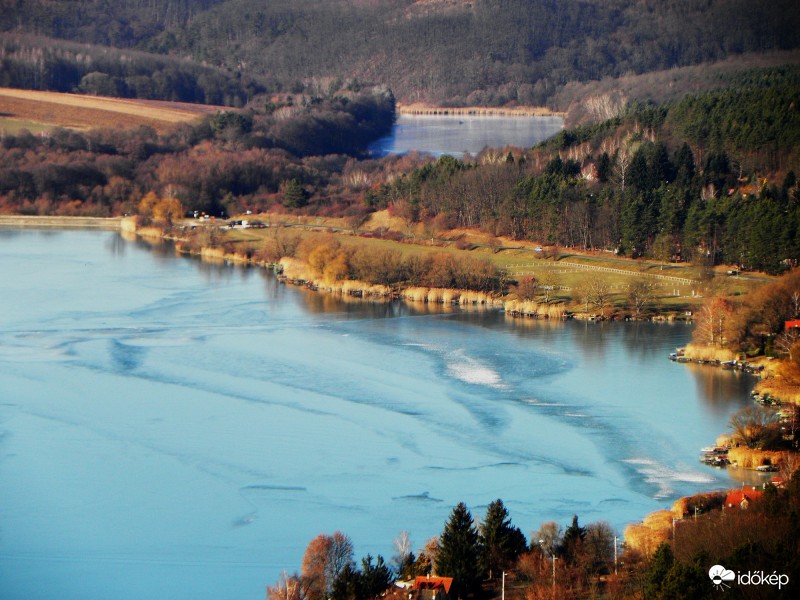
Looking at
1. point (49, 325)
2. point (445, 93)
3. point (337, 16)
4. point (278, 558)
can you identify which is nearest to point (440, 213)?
point (49, 325)

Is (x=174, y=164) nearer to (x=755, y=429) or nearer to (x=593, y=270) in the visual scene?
(x=593, y=270)

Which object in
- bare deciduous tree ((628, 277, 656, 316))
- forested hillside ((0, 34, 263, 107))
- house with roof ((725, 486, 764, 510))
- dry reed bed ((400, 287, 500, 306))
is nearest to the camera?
house with roof ((725, 486, 764, 510))

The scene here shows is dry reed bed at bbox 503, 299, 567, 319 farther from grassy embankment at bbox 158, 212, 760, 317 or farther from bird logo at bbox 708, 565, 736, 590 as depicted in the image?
bird logo at bbox 708, 565, 736, 590

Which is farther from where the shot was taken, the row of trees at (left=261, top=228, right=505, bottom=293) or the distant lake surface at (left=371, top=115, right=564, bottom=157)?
the distant lake surface at (left=371, top=115, right=564, bottom=157)

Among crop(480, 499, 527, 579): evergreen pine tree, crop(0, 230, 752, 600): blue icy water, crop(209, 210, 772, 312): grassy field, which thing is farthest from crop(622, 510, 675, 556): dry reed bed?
crop(209, 210, 772, 312): grassy field

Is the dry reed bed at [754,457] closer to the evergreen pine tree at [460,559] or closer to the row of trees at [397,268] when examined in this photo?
the evergreen pine tree at [460,559]

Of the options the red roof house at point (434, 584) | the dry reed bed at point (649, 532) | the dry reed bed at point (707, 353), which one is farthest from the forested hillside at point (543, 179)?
the red roof house at point (434, 584)

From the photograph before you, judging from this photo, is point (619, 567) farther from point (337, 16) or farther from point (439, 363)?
point (337, 16)
